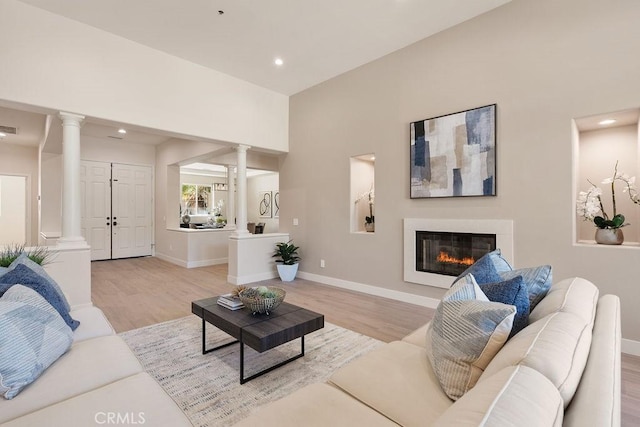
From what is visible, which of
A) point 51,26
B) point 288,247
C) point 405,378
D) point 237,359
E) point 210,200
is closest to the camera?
point 405,378

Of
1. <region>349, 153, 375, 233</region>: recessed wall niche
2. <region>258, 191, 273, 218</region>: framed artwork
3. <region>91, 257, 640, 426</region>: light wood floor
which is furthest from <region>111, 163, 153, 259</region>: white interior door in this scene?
<region>349, 153, 375, 233</region>: recessed wall niche

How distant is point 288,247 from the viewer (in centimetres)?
537

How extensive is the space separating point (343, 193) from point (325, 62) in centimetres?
194

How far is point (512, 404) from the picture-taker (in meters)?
0.65

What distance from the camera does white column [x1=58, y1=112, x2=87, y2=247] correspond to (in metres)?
3.60

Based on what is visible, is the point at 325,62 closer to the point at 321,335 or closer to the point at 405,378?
the point at 321,335

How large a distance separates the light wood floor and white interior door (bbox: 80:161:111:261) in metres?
1.45

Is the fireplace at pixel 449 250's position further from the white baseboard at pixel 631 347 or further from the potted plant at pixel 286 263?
the potted plant at pixel 286 263

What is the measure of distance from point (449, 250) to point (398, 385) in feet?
8.90

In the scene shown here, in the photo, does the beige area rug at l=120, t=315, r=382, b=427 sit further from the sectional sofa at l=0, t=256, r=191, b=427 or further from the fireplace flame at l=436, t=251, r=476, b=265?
the fireplace flame at l=436, t=251, r=476, b=265

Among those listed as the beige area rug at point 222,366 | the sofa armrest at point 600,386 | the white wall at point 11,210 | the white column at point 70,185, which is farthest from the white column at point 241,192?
A: the white wall at point 11,210

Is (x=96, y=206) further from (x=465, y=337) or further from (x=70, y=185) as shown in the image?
(x=465, y=337)

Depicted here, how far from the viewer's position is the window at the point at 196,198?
11.9 m

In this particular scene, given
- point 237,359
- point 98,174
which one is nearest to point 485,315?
point 237,359
